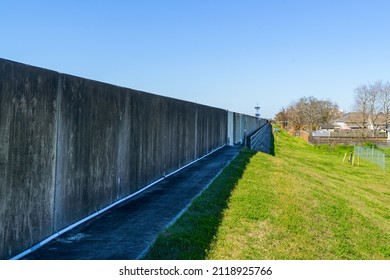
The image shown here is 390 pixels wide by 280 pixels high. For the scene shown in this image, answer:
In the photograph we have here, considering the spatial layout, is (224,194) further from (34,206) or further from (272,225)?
(34,206)

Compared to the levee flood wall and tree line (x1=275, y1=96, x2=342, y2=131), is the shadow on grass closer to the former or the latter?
the levee flood wall

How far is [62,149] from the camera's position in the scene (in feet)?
15.7

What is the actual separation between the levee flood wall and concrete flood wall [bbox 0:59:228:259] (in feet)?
0.03

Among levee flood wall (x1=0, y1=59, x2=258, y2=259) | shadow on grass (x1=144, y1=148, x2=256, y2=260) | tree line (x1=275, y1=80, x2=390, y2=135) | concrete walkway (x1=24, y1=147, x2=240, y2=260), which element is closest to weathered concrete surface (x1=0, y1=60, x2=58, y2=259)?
levee flood wall (x1=0, y1=59, x2=258, y2=259)

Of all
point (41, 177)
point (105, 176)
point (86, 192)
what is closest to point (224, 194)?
point (105, 176)

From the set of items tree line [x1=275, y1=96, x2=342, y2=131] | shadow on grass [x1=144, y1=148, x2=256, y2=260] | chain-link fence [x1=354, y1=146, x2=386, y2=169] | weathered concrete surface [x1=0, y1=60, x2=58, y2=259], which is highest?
tree line [x1=275, y1=96, x2=342, y2=131]

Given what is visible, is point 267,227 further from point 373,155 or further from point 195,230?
point 373,155

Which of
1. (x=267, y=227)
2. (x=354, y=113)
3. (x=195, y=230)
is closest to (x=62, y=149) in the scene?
(x=195, y=230)

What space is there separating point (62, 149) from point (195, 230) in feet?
7.08

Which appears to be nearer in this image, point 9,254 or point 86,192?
point 9,254

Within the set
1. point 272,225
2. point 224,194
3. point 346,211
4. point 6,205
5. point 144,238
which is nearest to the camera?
point 6,205

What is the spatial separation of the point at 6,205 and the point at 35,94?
1261 millimetres

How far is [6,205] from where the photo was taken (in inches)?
149

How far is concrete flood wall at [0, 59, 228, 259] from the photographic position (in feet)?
12.6
